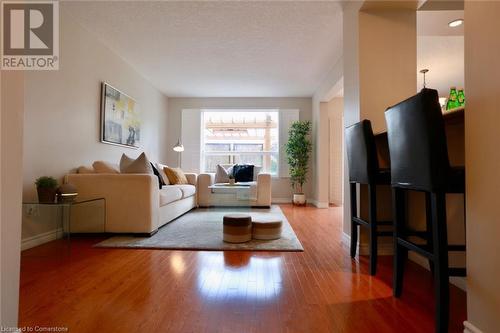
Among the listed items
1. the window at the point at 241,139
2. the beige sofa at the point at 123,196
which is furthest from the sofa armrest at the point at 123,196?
the window at the point at 241,139

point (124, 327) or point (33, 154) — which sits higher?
point (33, 154)

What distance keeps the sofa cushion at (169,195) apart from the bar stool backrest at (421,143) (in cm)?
247

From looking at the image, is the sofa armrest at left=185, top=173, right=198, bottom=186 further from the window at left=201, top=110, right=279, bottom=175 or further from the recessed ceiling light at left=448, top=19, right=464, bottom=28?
the recessed ceiling light at left=448, top=19, right=464, bottom=28

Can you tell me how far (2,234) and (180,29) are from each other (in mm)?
2882

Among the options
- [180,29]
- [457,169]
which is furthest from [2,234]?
[180,29]

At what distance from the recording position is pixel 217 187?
430 cm

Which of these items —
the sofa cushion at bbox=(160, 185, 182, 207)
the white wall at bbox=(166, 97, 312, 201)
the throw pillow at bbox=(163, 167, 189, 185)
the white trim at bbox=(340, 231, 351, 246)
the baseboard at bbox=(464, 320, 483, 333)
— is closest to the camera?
the baseboard at bbox=(464, 320, 483, 333)

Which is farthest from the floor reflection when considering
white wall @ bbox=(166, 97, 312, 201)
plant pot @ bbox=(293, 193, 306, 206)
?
white wall @ bbox=(166, 97, 312, 201)

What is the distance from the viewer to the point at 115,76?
154 inches

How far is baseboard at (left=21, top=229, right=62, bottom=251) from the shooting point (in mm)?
2373

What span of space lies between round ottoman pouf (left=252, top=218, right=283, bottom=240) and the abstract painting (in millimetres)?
2280

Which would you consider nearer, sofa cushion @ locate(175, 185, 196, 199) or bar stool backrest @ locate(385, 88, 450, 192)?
bar stool backrest @ locate(385, 88, 450, 192)

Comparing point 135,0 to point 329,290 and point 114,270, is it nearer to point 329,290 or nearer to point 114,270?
point 114,270

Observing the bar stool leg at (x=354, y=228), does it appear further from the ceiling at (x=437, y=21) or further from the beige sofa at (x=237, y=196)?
the beige sofa at (x=237, y=196)
